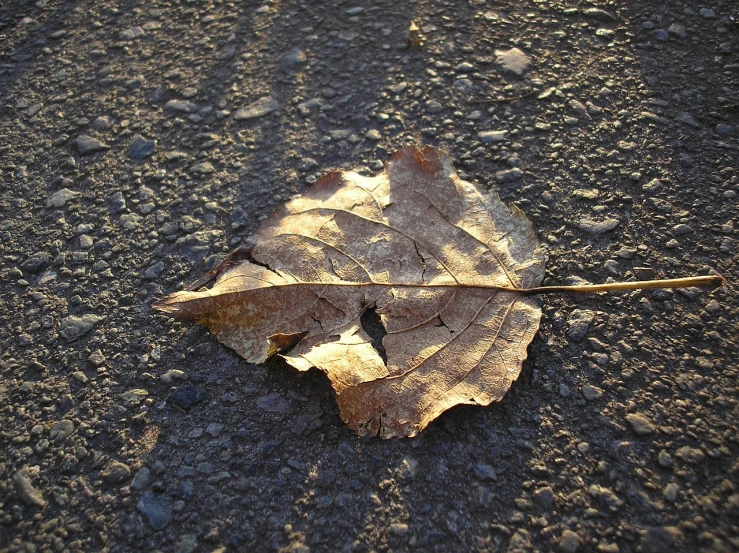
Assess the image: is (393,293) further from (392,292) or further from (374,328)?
(374,328)

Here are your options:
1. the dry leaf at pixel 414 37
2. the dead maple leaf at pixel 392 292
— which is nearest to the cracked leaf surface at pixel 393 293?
the dead maple leaf at pixel 392 292

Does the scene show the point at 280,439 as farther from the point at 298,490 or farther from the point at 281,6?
the point at 281,6

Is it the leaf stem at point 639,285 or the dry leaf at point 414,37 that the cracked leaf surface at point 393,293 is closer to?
the leaf stem at point 639,285

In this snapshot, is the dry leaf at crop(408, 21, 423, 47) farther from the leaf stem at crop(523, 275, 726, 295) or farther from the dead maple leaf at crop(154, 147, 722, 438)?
the leaf stem at crop(523, 275, 726, 295)

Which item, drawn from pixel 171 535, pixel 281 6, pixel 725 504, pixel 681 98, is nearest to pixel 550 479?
pixel 725 504

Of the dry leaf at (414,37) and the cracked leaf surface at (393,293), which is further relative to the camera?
the dry leaf at (414,37)

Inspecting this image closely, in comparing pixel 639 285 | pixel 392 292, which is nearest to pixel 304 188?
pixel 392 292
